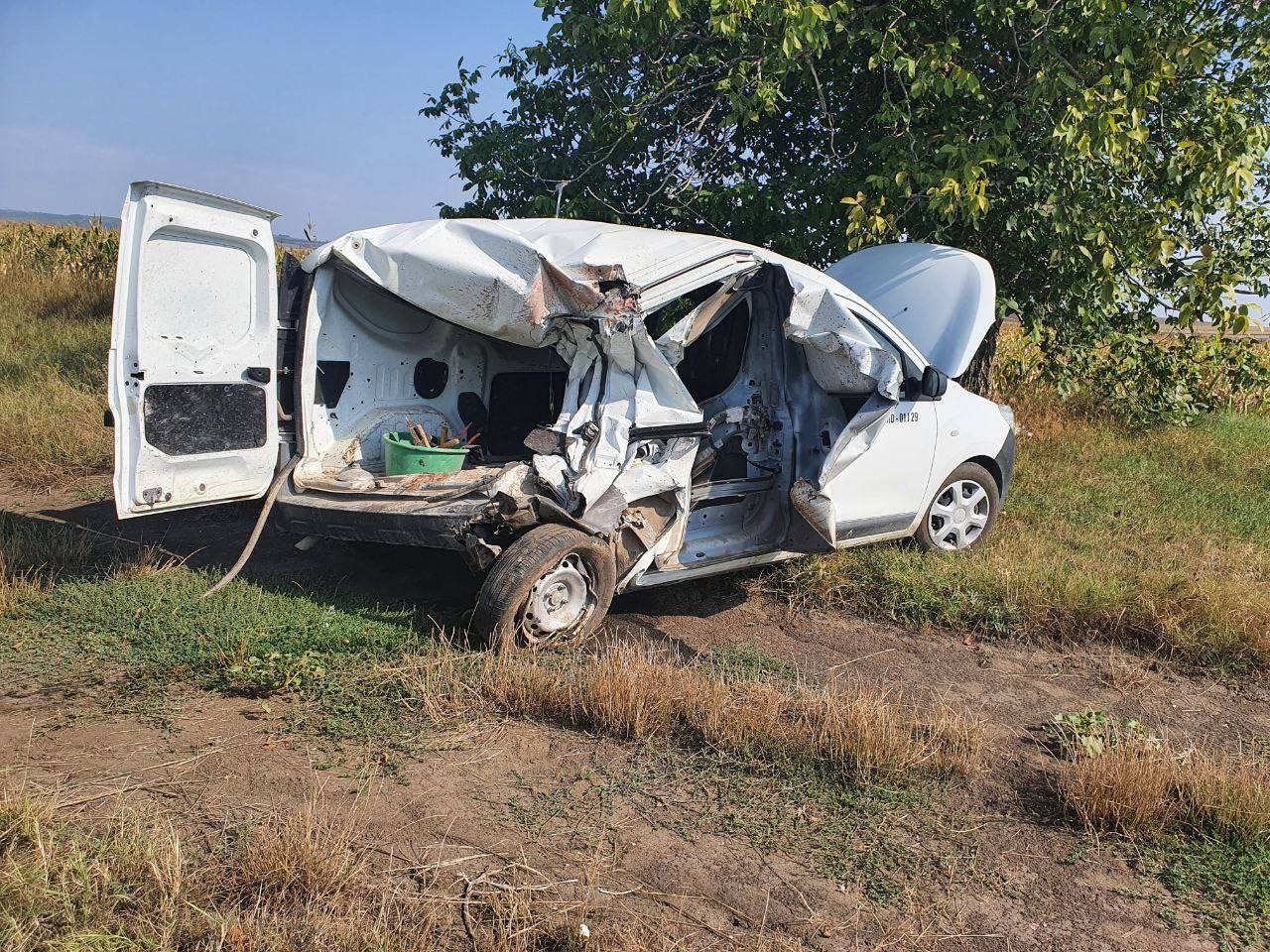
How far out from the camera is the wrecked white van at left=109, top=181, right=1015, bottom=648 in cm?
513

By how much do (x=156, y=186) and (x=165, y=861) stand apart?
11.0 feet

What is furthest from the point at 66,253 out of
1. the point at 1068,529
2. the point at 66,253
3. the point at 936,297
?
the point at 1068,529

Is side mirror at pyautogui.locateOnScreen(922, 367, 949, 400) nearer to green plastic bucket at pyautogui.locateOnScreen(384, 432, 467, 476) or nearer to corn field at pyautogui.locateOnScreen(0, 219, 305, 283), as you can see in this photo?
green plastic bucket at pyautogui.locateOnScreen(384, 432, 467, 476)

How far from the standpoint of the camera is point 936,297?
704cm

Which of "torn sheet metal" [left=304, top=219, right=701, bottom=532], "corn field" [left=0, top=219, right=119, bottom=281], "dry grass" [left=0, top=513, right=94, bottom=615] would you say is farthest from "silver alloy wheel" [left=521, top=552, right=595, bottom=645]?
"corn field" [left=0, top=219, right=119, bottom=281]

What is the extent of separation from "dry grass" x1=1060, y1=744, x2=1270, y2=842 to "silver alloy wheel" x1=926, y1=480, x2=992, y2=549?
3246mm

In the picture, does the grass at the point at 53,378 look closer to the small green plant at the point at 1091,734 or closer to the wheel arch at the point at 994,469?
the wheel arch at the point at 994,469

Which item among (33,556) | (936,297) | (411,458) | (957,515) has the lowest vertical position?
(33,556)

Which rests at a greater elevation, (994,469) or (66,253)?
(66,253)

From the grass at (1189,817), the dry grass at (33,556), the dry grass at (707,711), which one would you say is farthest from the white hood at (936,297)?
the dry grass at (33,556)

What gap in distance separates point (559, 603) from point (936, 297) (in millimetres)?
3540

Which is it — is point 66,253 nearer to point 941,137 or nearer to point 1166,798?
point 941,137

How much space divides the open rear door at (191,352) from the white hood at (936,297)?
13.4ft

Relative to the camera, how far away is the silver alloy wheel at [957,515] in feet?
23.6
